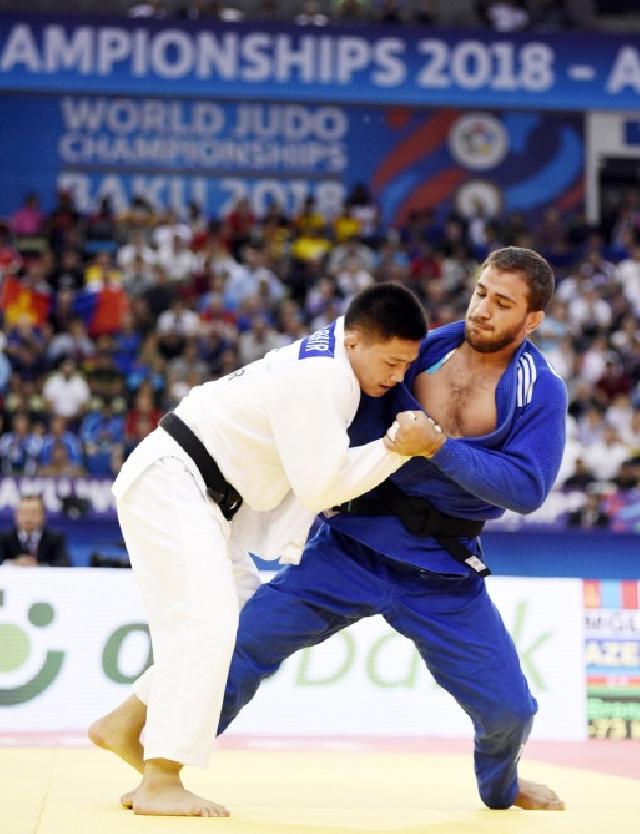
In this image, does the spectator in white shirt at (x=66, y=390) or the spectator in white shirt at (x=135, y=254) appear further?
the spectator in white shirt at (x=135, y=254)

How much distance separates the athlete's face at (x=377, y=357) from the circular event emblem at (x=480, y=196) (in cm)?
1565

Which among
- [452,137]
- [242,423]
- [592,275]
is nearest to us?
[242,423]

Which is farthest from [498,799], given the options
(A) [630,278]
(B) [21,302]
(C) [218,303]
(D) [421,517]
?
(A) [630,278]

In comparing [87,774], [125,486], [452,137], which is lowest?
[87,774]

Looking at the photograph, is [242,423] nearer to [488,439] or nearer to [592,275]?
[488,439]

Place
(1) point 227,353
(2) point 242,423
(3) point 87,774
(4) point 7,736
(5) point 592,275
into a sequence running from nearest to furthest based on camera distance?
(2) point 242,423 < (3) point 87,774 < (4) point 7,736 < (1) point 227,353 < (5) point 592,275

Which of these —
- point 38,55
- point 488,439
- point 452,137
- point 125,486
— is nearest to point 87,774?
point 125,486

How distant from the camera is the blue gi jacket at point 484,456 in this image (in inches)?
180

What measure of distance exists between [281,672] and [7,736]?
148cm

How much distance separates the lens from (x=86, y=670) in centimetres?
769

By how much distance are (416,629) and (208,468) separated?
0.93 meters

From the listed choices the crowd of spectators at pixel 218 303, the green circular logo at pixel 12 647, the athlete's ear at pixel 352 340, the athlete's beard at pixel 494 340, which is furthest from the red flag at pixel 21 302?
the athlete's ear at pixel 352 340

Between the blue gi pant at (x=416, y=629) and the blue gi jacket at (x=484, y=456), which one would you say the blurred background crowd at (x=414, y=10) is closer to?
the blue gi jacket at (x=484, y=456)

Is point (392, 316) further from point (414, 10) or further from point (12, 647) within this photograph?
point (414, 10)
